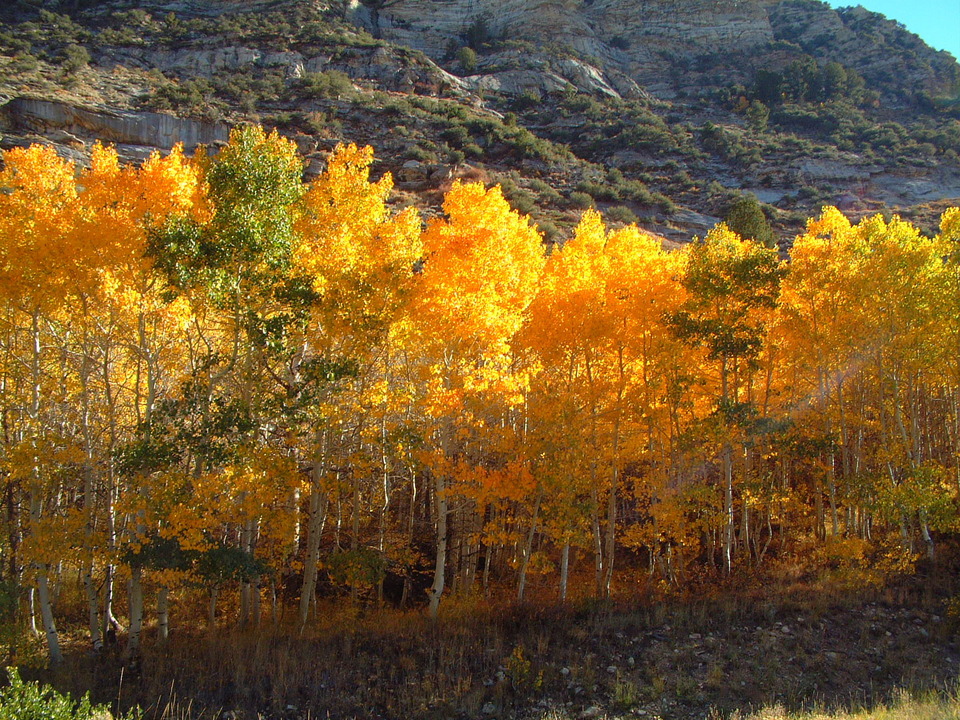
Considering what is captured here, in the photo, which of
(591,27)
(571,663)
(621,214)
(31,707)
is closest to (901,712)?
(571,663)

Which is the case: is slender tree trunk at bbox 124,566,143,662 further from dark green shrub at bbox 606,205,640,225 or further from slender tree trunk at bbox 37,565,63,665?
dark green shrub at bbox 606,205,640,225

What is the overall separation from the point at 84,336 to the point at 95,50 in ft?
199

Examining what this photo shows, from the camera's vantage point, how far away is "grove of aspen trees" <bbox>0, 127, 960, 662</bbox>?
10.4m

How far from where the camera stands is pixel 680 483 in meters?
14.2

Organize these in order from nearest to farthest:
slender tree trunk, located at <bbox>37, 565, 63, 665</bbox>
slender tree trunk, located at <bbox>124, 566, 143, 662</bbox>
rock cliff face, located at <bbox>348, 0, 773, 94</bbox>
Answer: slender tree trunk, located at <bbox>124, 566, 143, 662</bbox> < slender tree trunk, located at <bbox>37, 565, 63, 665</bbox> < rock cliff face, located at <bbox>348, 0, 773, 94</bbox>

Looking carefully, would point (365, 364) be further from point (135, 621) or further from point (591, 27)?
point (591, 27)

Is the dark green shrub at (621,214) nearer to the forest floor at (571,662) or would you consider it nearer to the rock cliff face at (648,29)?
→ the forest floor at (571,662)

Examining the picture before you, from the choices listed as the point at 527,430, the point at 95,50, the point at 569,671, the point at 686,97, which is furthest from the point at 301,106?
the point at 569,671

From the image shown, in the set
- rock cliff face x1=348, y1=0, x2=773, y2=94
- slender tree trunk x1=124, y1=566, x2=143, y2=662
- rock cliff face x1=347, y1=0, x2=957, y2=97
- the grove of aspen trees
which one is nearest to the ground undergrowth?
slender tree trunk x1=124, y1=566, x2=143, y2=662

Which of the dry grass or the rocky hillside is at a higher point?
the rocky hillside

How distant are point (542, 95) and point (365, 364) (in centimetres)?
6959

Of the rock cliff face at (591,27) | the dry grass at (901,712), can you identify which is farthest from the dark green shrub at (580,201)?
the rock cliff face at (591,27)

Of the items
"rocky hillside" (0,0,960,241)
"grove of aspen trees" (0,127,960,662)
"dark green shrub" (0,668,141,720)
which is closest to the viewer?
"dark green shrub" (0,668,141,720)

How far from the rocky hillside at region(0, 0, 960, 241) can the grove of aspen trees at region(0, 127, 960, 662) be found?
25.4 m
